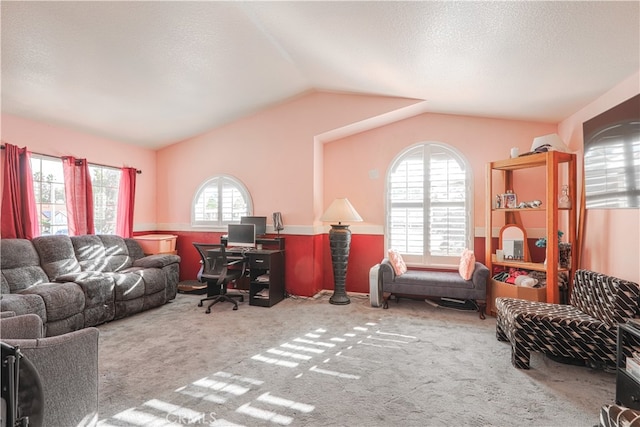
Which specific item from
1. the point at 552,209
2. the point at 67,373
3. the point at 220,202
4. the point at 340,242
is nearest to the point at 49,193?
the point at 220,202

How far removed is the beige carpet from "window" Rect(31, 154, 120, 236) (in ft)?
5.52

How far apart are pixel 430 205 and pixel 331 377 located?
299cm

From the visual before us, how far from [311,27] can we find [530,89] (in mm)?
2268

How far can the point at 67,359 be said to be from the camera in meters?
1.55

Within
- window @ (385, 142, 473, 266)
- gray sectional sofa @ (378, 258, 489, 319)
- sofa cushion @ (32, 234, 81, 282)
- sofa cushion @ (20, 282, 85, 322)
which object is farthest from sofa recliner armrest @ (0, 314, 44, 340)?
window @ (385, 142, 473, 266)

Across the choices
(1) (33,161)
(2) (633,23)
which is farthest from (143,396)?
(2) (633,23)

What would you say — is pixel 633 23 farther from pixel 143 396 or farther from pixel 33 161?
pixel 33 161

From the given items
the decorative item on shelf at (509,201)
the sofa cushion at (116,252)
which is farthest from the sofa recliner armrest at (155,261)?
the decorative item on shelf at (509,201)

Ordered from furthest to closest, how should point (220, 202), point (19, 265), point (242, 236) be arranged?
point (220, 202)
point (242, 236)
point (19, 265)

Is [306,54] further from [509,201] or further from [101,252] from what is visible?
[101,252]

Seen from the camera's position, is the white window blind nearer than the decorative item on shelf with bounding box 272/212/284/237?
Yes

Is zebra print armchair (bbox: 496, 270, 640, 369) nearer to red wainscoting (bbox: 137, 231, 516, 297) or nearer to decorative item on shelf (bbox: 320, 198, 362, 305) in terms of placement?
red wainscoting (bbox: 137, 231, 516, 297)

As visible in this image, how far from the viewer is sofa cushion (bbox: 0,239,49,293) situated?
319 centimetres

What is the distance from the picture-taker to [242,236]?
179 inches
